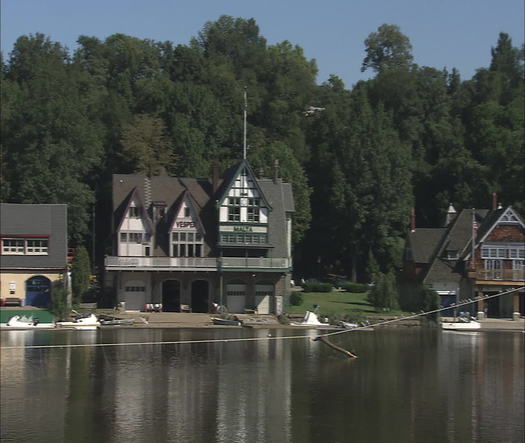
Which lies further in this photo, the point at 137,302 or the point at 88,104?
the point at 88,104

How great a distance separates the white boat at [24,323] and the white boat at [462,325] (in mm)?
28912

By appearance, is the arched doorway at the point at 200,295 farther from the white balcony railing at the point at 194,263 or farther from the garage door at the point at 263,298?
the garage door at the point at 263,298

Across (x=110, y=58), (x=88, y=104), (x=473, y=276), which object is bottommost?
(x=473, y=276)

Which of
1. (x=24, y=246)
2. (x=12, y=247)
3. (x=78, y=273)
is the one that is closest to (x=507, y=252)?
(x=78, y=273)

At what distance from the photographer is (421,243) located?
87.6m

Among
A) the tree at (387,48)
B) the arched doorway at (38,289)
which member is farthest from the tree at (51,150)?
the tree at (387,48)

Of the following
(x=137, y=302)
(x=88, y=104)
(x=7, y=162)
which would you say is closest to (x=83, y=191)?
(x=7, y=162)

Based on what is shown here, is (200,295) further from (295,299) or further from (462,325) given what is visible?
(462,325)

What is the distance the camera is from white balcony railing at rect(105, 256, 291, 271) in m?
75.6

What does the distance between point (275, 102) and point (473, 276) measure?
45.9 m

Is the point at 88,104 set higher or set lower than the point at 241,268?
higher

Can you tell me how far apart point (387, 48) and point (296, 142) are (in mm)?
50045

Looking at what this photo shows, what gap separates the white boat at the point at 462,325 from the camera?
73562 mm

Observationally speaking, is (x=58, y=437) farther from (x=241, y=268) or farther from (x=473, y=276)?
(x=473, y=276)
